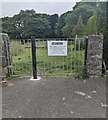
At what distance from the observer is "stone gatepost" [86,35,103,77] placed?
272 inches

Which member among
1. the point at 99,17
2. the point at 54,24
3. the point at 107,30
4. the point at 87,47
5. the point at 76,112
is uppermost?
the point at 54,24

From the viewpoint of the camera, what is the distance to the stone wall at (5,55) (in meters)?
7.09

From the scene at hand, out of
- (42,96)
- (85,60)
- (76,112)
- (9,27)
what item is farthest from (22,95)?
(9,27)

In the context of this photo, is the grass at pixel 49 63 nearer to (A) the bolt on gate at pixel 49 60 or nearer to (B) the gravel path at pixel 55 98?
(A) the bolt on gate at pixel 49 60

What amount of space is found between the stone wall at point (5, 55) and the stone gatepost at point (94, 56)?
8.21 feet

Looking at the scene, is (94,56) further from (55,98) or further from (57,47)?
(55,98)

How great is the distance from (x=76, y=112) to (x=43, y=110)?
651mm

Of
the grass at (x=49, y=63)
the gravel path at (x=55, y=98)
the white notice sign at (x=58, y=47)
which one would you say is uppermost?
the white notice sign at (x=58, y=47)

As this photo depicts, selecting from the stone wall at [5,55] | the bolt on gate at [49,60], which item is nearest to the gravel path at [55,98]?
the stone wall at [5,55]

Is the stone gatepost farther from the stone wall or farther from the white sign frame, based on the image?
the stone wall

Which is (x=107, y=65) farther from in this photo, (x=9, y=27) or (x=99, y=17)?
(x=9, y=27)

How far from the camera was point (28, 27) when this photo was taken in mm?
30500

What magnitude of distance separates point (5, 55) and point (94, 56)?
9.10ft

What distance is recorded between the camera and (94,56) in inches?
274
